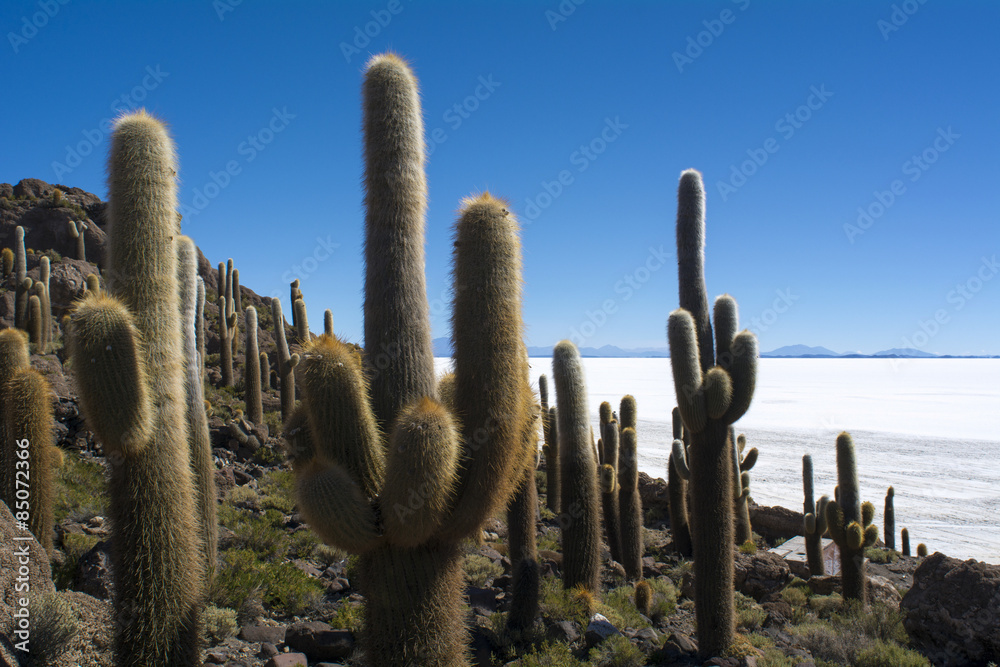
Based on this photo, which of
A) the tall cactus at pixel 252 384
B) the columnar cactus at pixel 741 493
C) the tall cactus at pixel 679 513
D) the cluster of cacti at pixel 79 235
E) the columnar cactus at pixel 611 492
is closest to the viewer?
the columnar cactus at pixel 611 492

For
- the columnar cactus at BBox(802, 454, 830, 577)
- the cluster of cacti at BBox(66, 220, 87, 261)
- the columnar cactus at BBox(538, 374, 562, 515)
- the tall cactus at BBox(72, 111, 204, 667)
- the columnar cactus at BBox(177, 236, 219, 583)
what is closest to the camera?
the tall cactus at BBox(72, 111, 204, 667)

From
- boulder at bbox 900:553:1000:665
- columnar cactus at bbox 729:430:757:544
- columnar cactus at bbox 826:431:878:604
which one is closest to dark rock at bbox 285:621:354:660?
boulder at bbox 900:553:1000:665

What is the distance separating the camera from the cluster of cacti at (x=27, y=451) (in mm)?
6207

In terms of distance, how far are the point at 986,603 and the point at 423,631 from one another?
8.33 m

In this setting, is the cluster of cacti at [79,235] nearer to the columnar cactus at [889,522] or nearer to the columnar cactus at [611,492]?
the columnar cactus at [611,492]

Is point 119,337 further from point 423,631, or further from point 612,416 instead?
point 612,416

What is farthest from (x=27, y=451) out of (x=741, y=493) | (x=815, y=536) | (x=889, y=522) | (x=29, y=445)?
(x=889, y=522)

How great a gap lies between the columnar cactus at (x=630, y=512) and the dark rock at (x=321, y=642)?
6.74 metres

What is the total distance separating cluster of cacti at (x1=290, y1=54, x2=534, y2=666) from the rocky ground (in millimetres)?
564

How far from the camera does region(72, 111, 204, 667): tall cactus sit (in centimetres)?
416

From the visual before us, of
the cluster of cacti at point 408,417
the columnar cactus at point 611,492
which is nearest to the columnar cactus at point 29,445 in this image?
the cluster of cacti at point 408,417

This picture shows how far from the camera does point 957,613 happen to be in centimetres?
818

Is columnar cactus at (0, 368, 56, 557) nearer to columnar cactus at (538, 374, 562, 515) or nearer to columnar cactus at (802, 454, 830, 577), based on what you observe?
columnar cactus at (538, 374, 562, 515)

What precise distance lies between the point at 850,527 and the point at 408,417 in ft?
33.2
